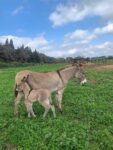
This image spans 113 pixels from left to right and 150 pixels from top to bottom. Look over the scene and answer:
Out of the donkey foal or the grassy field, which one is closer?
the grassy field

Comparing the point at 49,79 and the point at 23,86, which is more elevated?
the point at 49,79

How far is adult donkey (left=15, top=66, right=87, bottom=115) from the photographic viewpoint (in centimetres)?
1354

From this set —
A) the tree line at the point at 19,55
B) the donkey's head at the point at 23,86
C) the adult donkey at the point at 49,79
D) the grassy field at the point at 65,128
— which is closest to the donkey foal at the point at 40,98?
the grassy field at the point at 65,128

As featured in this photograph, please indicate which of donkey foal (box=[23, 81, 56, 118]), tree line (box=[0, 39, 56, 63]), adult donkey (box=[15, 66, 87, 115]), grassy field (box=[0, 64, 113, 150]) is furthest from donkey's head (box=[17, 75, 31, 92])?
tree line (box=[0, 39, 56, 63])

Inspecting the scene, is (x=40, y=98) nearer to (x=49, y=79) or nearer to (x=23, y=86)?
(x=23, y=86)

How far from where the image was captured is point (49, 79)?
1375 centimetres

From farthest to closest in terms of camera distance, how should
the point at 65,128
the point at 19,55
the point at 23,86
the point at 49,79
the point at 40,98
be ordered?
the point at 19,55 → the point at 49,79 → the point at 23,86 → the point at 40,98 → the point at 65,128

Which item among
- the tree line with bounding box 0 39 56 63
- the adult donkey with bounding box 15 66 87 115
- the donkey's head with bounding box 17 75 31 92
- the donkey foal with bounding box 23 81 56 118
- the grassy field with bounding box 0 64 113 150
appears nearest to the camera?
the grassy field with bounding box 0 64 113 150

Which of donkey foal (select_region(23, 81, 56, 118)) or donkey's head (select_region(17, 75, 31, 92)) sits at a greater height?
donkey's head (select_region(17, 75, 31, 92))

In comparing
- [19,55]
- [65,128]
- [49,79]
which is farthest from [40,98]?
[19,55]

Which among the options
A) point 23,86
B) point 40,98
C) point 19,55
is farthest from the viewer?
point 19,55

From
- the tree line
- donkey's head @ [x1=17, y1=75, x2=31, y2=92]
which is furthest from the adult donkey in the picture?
the tree line

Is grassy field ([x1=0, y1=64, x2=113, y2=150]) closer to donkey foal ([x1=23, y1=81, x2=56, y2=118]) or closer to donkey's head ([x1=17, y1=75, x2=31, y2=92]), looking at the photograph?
donkey foal ([x1=23, y1=81, x2=56, y2=118])

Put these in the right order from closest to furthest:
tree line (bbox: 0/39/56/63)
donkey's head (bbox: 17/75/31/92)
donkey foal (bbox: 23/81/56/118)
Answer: donkey foal (bbox: 23/81/56/118) → donkey's head (bbox: 17/75/31/92) → tree line (bbox: 0/39/56/63)
